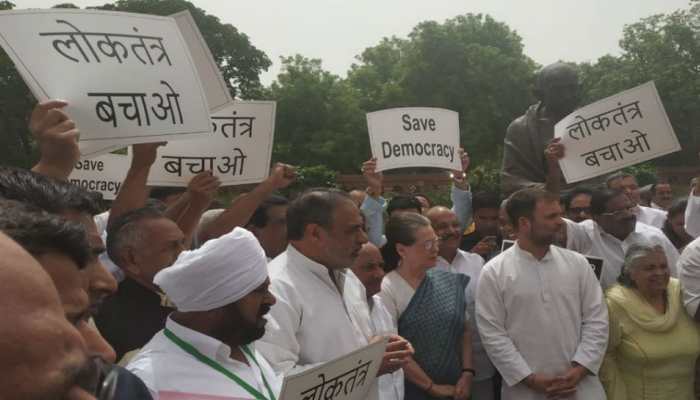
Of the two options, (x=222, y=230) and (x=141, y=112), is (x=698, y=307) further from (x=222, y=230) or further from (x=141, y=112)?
(x=141, y=112)

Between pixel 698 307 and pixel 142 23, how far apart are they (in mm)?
3627

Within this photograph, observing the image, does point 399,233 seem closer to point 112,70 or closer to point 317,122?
point 112,70

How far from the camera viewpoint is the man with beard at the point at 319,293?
10.4ft

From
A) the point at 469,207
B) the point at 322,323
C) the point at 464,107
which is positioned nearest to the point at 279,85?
the point at 464,107

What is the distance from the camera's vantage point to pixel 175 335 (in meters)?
2.27

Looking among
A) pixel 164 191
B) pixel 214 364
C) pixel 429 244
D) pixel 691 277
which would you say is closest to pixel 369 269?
pixel 429 244

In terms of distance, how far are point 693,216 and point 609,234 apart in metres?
0.98

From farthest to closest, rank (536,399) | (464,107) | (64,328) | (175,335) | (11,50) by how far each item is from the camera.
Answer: (464,107) < (536,399) < (11,50) < (175,335) < (64,328)

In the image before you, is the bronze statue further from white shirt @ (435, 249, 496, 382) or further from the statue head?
white shirt @ (435, 249, 496, 382)

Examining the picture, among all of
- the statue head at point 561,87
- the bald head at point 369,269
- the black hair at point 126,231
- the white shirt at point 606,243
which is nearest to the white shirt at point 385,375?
the bald head at point 369,269

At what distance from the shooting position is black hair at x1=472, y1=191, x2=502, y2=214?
601cm

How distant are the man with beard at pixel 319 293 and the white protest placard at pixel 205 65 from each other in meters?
0.89

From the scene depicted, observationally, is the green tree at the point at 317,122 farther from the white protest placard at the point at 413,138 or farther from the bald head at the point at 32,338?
the bald head at the point at 32,338

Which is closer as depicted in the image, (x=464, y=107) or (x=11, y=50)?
(x=11, y=50)
